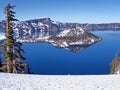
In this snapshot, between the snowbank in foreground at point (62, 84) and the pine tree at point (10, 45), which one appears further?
the pine tree at point (10, 45)

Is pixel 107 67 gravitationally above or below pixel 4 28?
below

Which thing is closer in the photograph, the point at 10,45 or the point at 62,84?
the point at 62,84

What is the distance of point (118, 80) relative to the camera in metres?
18.8

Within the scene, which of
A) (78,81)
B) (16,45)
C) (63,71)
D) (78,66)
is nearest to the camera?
(78,81)

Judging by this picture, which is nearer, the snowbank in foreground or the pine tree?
the snowbank in foreground

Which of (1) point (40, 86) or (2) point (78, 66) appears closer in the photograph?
(1) point (40, 86)

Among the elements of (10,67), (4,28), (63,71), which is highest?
(4,28)

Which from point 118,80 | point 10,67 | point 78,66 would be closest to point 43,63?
point 78,66

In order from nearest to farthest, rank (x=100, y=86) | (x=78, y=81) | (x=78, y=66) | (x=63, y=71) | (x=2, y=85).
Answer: (x=2, y=85), (x=100, y=86), (x=78, y=81), (x=63, y=71), (x=78, y=66)

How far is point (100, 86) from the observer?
54.4 ft

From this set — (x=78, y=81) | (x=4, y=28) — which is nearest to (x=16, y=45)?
(x=4, y=28)

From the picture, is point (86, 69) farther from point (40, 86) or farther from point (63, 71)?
point (40, 86)

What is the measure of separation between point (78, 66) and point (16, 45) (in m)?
147

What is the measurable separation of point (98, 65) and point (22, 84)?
16762 cm
